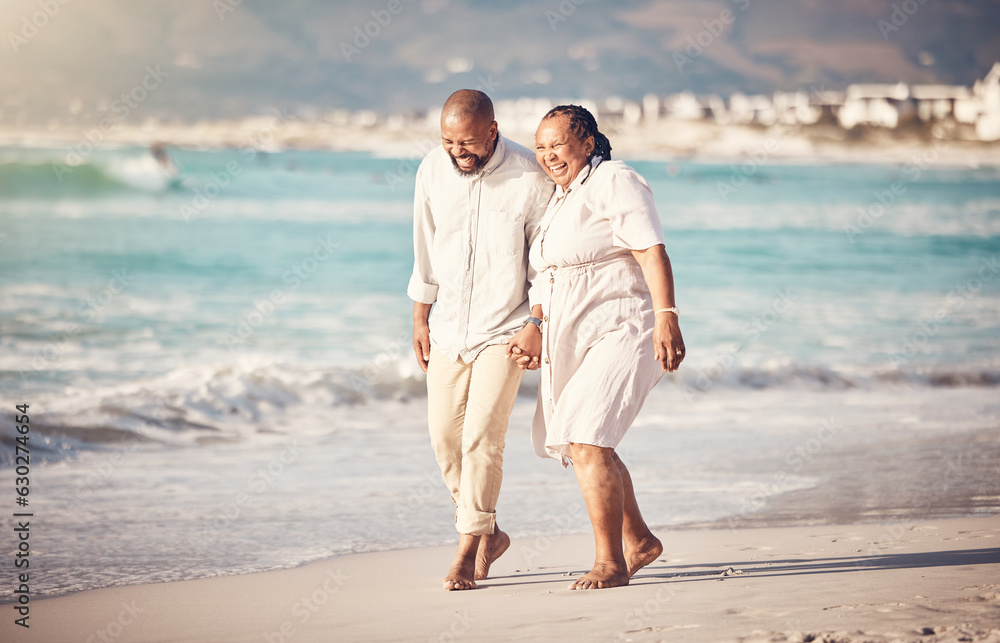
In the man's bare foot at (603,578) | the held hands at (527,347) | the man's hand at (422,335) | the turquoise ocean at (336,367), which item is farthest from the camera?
the turquoise ocean at (336,367)

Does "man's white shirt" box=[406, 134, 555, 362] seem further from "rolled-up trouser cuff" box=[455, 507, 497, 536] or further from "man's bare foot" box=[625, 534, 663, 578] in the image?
"man's bare foot" box=[625, 534, 663, 578]

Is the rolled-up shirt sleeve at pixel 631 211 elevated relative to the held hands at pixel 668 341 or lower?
elevated

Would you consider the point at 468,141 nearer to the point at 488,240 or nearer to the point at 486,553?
the point at 488,240

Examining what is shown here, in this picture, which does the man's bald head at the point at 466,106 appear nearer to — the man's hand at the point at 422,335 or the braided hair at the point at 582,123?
the braided hair at the point at 582,123

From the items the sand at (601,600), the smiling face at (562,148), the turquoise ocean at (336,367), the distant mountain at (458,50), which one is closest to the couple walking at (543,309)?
the smiling face at (562,148)

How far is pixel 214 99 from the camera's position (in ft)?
112

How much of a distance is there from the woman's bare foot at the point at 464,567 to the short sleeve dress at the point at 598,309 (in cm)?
49

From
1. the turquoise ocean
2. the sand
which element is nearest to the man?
the sand

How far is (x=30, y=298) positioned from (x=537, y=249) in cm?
1416

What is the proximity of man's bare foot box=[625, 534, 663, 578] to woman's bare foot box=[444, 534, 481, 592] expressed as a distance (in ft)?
1.77

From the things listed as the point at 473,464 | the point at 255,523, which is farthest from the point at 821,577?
the point at 255,523

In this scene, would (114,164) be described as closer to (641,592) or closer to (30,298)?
(30,298)

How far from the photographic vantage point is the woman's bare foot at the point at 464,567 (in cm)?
346

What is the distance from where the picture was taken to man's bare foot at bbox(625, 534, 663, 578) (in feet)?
11.3
